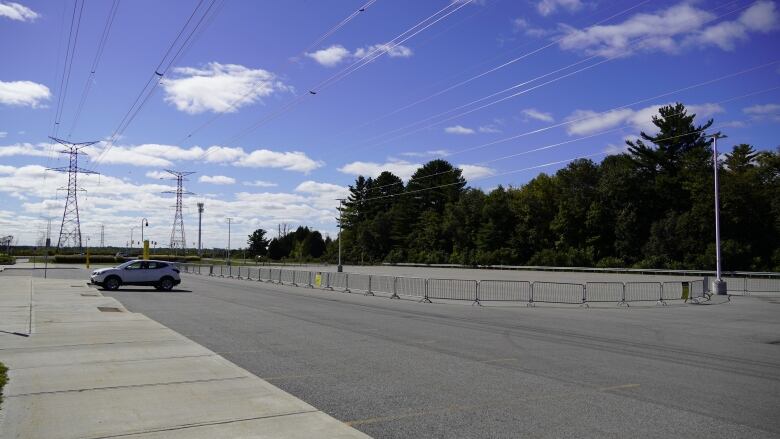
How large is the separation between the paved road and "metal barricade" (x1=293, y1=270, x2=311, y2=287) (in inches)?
827

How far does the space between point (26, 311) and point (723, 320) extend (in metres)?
21.3

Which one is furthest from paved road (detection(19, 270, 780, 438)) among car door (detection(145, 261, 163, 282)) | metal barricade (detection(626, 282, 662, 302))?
car door (detection(145, 261, 163, 282))

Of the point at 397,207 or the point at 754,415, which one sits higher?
the point at 397,207

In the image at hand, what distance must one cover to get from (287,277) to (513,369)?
1380 inches

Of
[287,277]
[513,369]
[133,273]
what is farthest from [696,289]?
[133,273]

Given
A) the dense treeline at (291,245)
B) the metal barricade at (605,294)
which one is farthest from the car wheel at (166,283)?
the dense treeline at (291,245)

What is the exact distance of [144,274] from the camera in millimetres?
31766

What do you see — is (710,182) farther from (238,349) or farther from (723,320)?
(238,349)

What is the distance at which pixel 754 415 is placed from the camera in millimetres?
6773

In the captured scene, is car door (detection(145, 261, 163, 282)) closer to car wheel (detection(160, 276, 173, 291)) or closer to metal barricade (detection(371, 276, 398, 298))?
car wheel (detection(160, 276, 173, 291))

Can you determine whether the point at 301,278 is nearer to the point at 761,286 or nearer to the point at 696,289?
the point at 696,289

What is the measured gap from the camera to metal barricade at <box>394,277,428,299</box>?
2998 cm

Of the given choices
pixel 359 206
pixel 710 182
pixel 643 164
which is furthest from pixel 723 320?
pixel 359 206

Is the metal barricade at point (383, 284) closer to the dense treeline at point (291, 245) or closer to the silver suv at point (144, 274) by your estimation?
the silver suv at point (144, 274)
